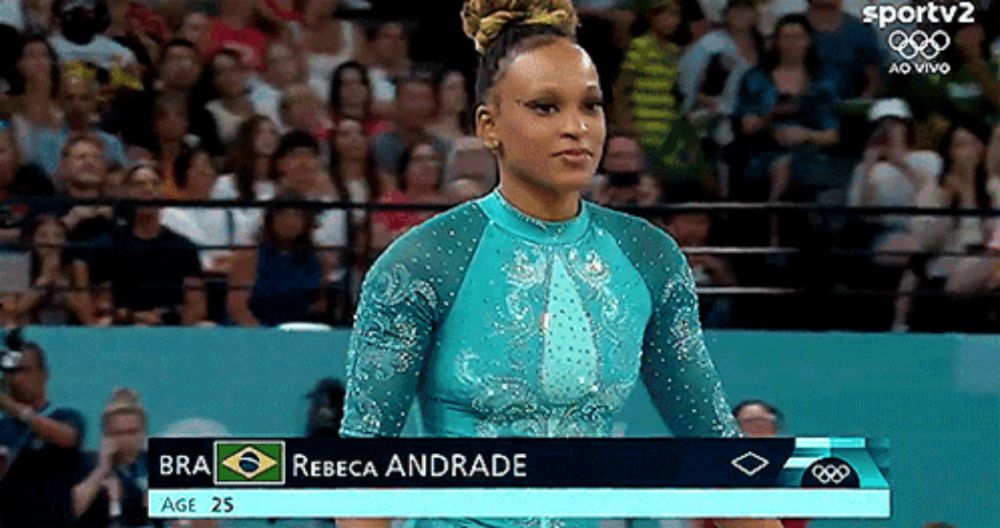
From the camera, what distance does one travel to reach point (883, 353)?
11.9 feet

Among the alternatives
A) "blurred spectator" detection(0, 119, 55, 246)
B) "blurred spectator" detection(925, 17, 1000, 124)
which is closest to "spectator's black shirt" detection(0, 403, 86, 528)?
"blurred spectator" detection(0, 119, 55, 246)

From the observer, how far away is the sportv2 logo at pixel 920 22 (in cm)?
368

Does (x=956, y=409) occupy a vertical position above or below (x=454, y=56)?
below

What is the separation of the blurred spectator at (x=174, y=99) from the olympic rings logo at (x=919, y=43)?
1.18 meters

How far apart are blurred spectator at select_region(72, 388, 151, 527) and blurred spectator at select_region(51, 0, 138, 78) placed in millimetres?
597

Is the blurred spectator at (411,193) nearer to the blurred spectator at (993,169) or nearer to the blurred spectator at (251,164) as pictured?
the blurred spectator at (251,164)

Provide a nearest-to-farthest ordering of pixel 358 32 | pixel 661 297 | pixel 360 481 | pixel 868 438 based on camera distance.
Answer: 1. pixel 661 297
2. pixel 360 481
3. pixel 868 438
4. pixel 358 32

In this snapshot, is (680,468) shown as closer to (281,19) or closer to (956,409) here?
(956,409)

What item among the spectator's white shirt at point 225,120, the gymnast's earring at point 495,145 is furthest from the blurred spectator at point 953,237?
the spectator's white shirt at point 225,120

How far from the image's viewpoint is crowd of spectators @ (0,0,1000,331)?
12.0 ft

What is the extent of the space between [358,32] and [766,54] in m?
0.72

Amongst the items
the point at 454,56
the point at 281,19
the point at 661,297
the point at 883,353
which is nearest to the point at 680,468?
the point at 661,297

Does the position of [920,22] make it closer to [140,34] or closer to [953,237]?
[953,237]

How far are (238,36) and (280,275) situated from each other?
0.46 meters
